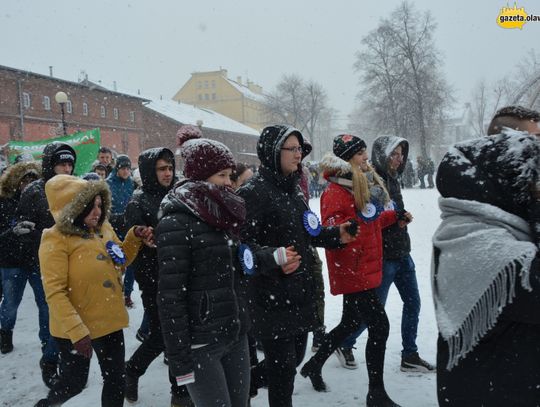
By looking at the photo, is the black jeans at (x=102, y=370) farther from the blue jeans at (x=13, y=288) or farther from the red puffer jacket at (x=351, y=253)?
the blue jeans at (x=13, y=288)

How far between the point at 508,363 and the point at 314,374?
254 cm

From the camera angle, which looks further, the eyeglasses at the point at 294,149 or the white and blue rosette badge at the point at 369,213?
the white and blue rosette badge at the point at 369,213

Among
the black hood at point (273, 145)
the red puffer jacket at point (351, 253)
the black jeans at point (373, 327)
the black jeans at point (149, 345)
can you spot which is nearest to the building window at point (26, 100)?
the black jeans at point (149, 345)

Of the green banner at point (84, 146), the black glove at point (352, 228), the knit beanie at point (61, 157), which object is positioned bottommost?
the black glove at point (352, 228)

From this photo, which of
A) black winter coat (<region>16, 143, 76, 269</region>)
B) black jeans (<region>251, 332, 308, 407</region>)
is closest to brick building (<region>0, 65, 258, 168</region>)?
black winter coat (<region>16, 143, 76, 269</region>)

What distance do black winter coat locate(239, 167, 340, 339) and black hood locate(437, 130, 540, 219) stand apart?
56.2 inches

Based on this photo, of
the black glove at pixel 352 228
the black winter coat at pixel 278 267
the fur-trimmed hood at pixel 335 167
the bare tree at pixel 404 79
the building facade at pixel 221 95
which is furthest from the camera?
the building facade at pixel 221 95

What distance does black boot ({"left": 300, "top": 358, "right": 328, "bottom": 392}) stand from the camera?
407cm

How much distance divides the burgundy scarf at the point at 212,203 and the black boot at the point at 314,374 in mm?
1909

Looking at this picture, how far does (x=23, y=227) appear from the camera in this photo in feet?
15.2

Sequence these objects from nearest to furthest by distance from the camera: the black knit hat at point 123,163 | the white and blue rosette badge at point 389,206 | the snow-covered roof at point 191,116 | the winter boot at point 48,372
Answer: the white and blue rosette badge at point 389,206 → the winter boot at point 48,372 → the black knit hat at point 123,163 → the snow-covered roof at point 191,116

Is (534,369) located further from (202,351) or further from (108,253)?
(108,253)

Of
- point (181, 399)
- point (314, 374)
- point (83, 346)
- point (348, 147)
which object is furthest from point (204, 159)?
point (314, 374)

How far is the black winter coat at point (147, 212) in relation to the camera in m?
4.05
